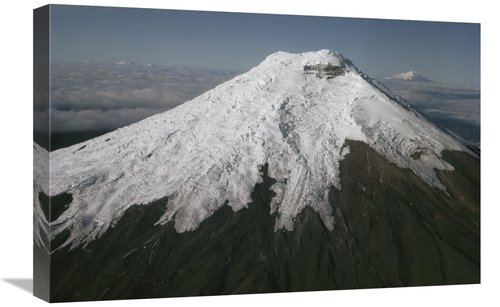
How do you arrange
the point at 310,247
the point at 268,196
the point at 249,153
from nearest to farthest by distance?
the point at 310,247 → the point at 268,196 → the point at 249,153

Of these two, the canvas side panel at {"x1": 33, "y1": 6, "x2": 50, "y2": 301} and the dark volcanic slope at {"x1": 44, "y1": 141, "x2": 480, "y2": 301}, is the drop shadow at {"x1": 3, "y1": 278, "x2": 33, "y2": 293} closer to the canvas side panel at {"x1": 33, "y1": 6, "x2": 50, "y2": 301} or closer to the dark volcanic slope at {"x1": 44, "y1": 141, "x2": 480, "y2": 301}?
the canvas side panel at {"x1": 33, "y1": 6, "x2": 50, "y2": 301}

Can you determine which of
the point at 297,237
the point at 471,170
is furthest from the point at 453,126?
the point at 297,237

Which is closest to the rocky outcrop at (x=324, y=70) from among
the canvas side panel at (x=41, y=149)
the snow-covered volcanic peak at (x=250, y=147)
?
the snow-covered volcanic peak at (x=250, y=147)

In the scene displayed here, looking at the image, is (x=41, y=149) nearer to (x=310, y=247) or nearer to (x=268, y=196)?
(x=268, y=196)

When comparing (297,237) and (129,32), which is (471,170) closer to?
(297,237)

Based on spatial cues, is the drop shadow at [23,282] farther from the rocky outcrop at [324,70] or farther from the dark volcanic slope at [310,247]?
the rocky outcrop at [324,70]

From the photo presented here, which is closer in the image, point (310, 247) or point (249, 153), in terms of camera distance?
point (310, 247)

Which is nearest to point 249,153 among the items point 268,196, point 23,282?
point 268,196
